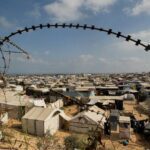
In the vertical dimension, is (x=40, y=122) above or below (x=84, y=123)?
above

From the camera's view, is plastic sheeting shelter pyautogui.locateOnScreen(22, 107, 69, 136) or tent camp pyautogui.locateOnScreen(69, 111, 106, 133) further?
tent camp pyautogui.locateOnScreen(69, 111, 106, 133)

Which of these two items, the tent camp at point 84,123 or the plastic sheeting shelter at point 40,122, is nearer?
the plastic sheeting shelter at point 40,122

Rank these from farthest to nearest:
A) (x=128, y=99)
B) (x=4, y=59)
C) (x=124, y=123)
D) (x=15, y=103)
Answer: (x=128, y=99), (x=15, y=103), (x=124, y=123), (x=4, y=59)

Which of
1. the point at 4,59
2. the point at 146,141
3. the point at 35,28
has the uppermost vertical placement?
the point at 35,28

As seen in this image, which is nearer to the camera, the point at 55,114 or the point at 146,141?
the point at 146,141

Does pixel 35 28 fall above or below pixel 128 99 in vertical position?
above

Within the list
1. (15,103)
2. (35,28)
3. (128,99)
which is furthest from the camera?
(128,99)

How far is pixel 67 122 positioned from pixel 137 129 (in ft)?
24.0

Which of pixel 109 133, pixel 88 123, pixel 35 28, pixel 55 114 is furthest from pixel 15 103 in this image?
pixel 35 28

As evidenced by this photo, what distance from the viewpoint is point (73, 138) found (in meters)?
20.8

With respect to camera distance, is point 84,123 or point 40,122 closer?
point 40,122

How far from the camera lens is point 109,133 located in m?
26.3

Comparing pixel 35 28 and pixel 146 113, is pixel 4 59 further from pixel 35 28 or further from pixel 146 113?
pixel 146 113

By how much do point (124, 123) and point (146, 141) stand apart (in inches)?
102
